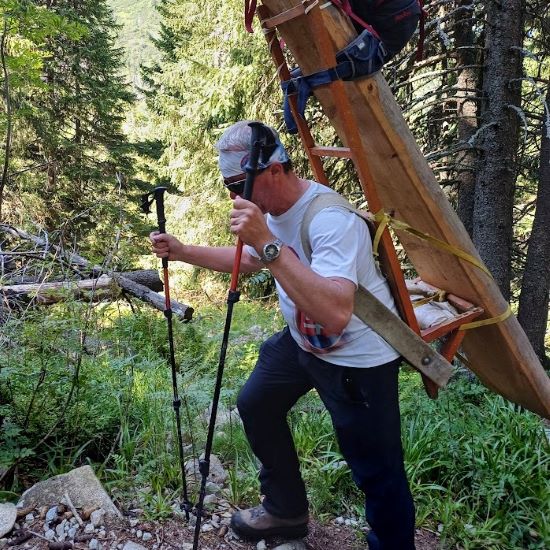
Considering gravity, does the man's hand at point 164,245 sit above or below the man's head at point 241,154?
below

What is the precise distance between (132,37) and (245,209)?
214m

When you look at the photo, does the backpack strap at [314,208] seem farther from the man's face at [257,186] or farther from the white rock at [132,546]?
the white rock at [132,546]

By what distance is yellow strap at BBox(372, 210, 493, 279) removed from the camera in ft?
7.57

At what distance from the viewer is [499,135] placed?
5254mm

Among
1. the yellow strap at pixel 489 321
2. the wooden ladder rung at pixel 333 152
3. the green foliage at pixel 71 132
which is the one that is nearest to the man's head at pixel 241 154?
the wooden ladder rung at pixel 333 152

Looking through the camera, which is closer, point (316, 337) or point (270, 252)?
point (270, 252)

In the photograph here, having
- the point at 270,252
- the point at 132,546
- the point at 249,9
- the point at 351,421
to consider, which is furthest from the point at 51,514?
the point at 249,9

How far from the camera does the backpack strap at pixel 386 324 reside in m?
2.23

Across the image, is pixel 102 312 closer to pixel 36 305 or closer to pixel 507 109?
pixel 36 305

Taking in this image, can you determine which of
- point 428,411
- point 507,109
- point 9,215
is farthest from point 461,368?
point 9,215

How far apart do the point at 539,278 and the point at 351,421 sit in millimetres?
4957

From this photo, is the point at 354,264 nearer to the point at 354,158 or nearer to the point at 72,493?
the point at 354,158

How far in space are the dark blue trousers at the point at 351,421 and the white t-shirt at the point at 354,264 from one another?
3.0 inches

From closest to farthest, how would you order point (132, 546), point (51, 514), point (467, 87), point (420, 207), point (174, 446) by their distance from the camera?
1. point (420, 207)
2. point (132, 546)
3. point (51, 514)
4. point (174, 446)
5. point (467, 87)
